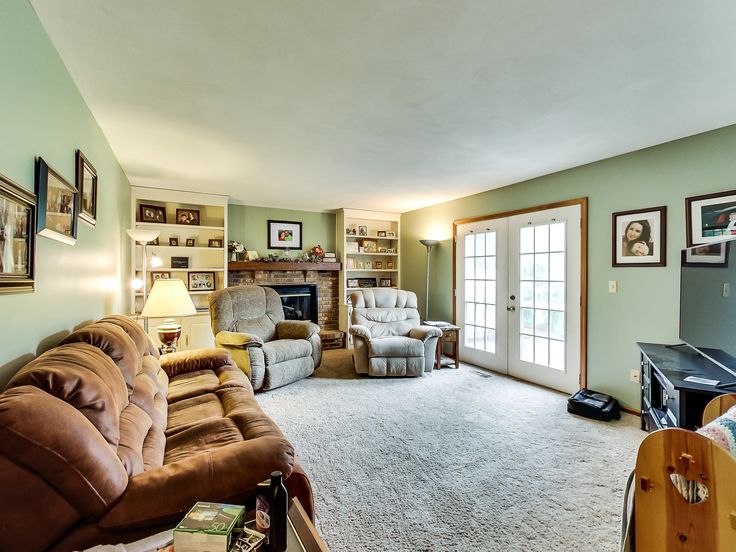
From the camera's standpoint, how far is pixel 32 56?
155cm

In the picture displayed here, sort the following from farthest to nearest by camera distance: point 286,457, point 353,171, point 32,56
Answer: point 353,171
point 32,56
point 286,457

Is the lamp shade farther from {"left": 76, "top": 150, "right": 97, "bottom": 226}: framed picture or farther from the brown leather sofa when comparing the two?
the brown leather sofa

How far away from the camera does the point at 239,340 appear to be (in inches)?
150

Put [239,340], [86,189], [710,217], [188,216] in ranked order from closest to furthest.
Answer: [86,189], [710,217], [239,340], [188,216]

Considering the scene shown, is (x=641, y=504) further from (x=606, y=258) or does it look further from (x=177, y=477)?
(x=606, y=258)

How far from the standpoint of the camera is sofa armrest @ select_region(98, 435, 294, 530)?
3.75 ft

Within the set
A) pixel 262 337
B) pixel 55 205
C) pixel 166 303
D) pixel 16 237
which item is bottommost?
pixel 262 337

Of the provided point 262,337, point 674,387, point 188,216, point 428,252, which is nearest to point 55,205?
point 262,337

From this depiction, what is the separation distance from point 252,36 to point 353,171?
2.27m

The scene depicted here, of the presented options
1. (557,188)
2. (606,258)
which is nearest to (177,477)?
(606,258)

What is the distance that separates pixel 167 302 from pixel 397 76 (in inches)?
103

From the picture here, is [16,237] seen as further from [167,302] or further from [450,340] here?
[450,340]

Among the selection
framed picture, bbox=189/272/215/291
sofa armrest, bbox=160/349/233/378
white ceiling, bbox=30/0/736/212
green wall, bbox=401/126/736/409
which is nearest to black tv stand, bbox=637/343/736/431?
green wall, bbox=401/126/736/409

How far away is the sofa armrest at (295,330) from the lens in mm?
4535
